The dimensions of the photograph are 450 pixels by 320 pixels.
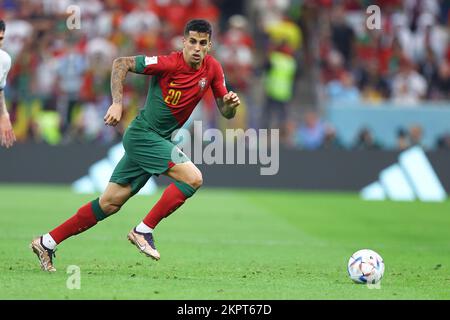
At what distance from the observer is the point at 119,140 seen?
20.7m

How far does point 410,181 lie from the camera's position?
2086cm

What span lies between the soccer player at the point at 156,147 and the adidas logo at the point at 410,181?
11.9 metres

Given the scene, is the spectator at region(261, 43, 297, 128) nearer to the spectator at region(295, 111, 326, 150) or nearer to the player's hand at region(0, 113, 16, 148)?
the spectator at region(295, 111, 326, 150)

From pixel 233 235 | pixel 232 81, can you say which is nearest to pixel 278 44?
pixel 232 81

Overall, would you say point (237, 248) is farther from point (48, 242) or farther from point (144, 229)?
point (48, 242)

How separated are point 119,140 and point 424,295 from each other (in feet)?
43.7

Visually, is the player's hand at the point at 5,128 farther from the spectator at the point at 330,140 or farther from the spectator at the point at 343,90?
the spectator at the point at 343,90

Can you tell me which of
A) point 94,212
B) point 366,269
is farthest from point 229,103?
point 366,269

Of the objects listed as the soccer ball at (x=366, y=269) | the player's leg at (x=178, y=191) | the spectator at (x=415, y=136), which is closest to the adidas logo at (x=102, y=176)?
the spectator at (x=415, y=136)

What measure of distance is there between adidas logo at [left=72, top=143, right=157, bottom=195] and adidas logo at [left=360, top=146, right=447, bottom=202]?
469 centimetres

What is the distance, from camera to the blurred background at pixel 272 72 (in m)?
21.5

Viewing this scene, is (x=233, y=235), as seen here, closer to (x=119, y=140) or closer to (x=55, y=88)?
(x=119, y=140)

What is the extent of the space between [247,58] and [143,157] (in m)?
13.5

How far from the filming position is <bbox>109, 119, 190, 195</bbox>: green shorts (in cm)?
920
